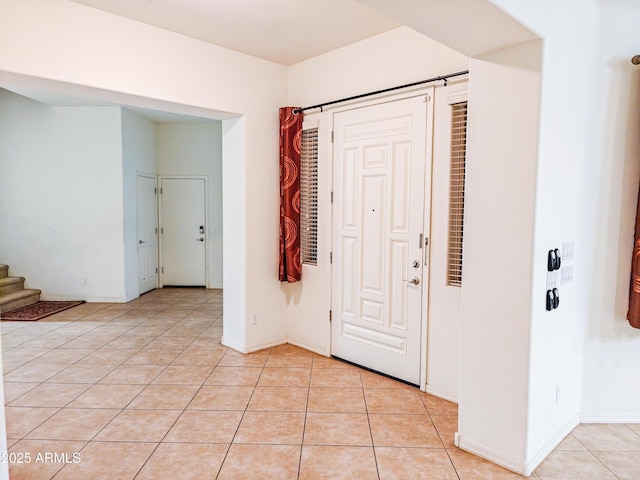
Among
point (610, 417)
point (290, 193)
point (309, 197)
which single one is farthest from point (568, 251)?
point (290, 193)

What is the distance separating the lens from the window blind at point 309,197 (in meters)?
3.93

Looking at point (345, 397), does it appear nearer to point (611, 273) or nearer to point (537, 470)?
point (537, 470)

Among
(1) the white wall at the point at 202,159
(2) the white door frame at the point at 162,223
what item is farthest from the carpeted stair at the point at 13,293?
(1) the white wall at the point at 202,159

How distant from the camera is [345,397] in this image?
9.98 ft

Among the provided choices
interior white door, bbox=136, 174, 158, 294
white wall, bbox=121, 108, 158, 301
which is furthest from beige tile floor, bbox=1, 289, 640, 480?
interior white door, bbox=136, 174, 158, 294

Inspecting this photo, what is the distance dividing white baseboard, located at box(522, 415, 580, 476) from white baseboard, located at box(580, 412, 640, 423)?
66mm

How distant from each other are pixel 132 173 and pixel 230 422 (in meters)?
4.72

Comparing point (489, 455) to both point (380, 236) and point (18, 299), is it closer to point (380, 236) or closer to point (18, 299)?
point (380, 236)

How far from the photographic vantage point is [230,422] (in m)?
2.68

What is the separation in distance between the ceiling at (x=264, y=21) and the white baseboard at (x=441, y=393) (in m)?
2.73

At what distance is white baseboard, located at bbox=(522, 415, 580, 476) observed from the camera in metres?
2.13

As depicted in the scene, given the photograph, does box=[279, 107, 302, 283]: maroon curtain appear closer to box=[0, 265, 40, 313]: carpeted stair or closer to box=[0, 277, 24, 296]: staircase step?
box=[0, 265, 40, 313]: carpeted stair

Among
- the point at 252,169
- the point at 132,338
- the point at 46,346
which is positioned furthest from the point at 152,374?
the point at 252,169

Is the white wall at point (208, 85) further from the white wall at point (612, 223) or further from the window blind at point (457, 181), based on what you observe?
the white wall at point (612, 223)
